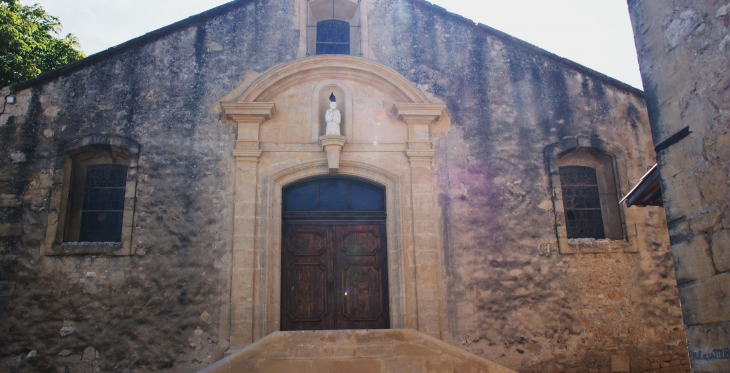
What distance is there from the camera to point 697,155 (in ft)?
14.6

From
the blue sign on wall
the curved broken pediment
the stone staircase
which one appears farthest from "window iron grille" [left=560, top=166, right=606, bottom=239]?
the blue sign on wall

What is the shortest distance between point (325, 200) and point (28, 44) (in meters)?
8.44

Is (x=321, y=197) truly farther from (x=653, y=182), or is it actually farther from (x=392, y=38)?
(x=653, y=182)

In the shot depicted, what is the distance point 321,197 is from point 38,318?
14.1ft

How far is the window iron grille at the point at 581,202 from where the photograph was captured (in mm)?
8930

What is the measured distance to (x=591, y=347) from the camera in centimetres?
813

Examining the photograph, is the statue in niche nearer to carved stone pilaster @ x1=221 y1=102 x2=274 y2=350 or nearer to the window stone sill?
carved stone pilaster @ x1=221 y1=102 x2=274 y2=350

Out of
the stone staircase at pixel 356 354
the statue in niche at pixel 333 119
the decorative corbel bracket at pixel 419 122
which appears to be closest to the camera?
the stone staircase at pixel 356 354

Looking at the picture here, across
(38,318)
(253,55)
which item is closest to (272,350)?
(38,318)

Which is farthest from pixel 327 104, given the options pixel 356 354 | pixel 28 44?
pixel 28 44

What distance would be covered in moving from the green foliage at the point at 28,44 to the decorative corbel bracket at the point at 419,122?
853 centimetres

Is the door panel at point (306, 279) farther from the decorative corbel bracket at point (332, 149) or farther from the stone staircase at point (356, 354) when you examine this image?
the stone staircase at point (356, 354)

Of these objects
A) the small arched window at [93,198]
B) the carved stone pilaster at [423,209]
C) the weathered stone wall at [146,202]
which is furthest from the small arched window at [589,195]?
the small arched window at [93,198]

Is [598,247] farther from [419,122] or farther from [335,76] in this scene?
[335,76]
